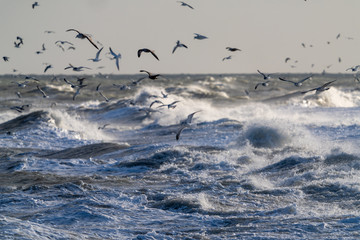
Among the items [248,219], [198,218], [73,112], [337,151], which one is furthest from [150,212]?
[73,112]

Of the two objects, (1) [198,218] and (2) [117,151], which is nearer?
(1) [198,218]

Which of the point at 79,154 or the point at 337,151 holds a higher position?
the point at 337,151

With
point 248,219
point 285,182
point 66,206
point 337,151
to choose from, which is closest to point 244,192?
point 285,182

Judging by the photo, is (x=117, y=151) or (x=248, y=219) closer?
(x=248, y=219)

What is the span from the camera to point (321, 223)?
9.96 m

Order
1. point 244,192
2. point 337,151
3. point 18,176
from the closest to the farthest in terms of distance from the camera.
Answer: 1. point 244,192
2. point 18,176
3. point 337,151

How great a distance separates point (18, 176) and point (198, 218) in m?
6.30

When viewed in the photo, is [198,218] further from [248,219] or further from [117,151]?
[117,151]

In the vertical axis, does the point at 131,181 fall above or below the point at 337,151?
below

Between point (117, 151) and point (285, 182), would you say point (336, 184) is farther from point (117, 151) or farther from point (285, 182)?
point (117, 151)

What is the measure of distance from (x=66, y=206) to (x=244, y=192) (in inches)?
153

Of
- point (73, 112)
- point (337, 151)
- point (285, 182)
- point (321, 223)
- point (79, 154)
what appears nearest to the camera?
point (321, 223)

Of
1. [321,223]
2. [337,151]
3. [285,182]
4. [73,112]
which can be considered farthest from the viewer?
[73,112]

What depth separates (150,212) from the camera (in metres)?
11.1
